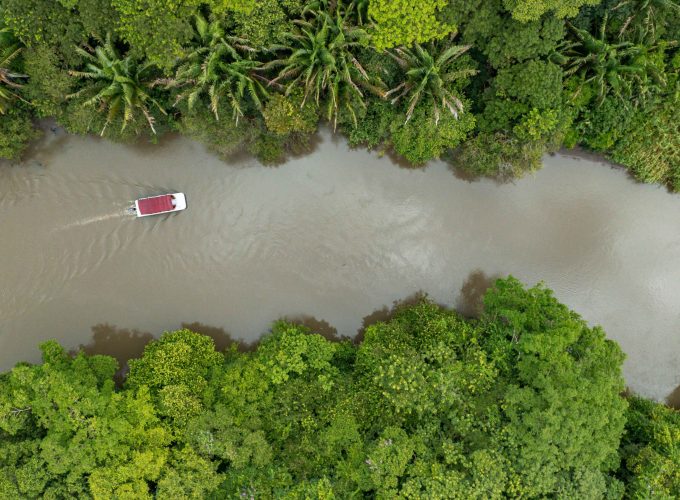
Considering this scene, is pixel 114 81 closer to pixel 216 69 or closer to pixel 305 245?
pixel 216 69

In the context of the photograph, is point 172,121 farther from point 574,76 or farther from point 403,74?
point 574,76

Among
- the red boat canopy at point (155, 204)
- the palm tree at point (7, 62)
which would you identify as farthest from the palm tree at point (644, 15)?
the palm tree at point (7, 62)

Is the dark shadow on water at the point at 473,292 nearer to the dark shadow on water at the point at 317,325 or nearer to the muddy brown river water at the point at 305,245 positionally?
the muddy brown river water at the point at 305,245

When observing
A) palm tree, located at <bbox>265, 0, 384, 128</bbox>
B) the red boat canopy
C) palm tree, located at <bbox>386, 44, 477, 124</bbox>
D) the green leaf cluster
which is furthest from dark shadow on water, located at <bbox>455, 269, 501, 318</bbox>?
the red boat canopy

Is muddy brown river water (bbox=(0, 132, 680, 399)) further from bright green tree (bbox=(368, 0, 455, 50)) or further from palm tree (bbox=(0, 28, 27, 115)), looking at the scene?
bright green tree (bbox=(368, 0, 455, 50))

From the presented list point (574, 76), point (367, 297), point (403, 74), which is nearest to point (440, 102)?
point (403, 74)
